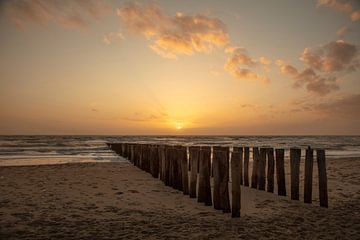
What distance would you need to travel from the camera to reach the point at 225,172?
22.1 ft

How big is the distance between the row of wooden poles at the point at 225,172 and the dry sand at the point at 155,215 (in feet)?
0.96

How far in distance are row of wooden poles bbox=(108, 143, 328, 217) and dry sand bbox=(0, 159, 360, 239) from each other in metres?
0.29

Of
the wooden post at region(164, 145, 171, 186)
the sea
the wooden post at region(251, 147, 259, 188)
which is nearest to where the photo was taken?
the wooden post at region(251, 147, 259, 188)

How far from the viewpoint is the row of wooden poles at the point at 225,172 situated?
671 cm

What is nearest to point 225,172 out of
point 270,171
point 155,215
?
point 155,215

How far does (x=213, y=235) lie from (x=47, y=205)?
169 inches

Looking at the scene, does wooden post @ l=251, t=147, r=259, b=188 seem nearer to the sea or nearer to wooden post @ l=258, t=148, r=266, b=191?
wooden post @ l=258, t=148, r=266, b=191

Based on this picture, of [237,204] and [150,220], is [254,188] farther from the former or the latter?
[150,220]

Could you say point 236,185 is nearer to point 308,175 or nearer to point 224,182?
point 224,182

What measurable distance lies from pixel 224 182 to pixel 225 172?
0.79ft

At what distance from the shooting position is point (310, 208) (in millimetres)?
7227

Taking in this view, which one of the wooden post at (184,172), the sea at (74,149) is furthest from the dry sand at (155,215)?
the sea at (74,149)

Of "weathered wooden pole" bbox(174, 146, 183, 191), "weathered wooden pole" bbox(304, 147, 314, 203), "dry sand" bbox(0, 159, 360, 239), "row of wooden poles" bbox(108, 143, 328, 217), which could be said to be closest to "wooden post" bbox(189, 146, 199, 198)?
"row of wooden poles" bbox(108, 143, 328, 217)

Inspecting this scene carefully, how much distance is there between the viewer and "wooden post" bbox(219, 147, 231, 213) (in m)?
6.69
